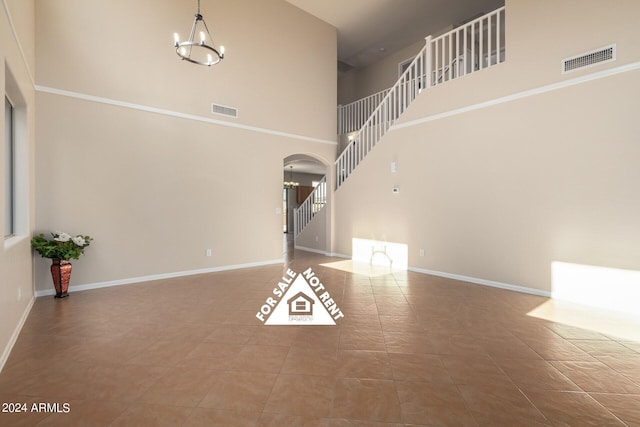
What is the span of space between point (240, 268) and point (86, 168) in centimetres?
331

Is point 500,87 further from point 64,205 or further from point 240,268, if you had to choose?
point 64,205

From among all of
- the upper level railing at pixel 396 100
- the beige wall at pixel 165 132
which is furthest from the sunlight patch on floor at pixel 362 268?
the upper level railing at pixel 396 100

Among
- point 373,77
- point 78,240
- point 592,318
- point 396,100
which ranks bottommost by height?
point 592,318

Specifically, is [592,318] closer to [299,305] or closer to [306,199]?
[299,305]

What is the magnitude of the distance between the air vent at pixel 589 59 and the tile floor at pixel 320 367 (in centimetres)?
340

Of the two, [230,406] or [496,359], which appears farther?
[496,359]

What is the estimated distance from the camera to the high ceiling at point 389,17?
25.3ft

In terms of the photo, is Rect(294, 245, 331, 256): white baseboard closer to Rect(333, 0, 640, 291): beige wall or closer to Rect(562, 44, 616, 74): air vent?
Rect(333, 0, 640, 291): beige wall

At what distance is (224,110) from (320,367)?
5.59 m

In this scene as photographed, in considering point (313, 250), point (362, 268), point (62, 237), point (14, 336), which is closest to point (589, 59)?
point (362, 268)

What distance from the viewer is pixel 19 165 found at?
4094 millimetres

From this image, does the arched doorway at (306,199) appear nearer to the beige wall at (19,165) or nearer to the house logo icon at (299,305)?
the house logo icon at (299,305)

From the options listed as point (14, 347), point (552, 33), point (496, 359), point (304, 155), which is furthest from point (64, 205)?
point (552, 33)

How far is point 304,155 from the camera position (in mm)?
8070
